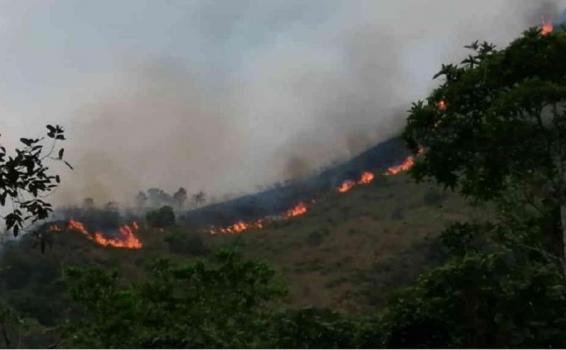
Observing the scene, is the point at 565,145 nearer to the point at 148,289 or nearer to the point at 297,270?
the point at 148,289

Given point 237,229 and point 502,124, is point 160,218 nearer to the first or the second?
point 237,229

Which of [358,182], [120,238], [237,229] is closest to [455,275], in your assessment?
[120,238]

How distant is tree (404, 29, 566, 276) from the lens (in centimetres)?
1143

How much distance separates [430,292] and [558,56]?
23.0 feet

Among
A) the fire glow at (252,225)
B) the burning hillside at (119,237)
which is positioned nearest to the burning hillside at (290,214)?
the fire glow at (252,225)

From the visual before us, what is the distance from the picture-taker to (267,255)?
79.5m

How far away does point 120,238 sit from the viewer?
86.5 m

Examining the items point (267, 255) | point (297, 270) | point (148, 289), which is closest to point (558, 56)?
point (148, 289)

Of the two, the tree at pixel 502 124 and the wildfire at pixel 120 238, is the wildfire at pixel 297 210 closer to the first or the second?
the wildfire at pixel 120 238

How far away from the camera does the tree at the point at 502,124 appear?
11.4m

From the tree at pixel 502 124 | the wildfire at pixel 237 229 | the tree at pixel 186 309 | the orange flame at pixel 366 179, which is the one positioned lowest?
the tree at pixel 186 309

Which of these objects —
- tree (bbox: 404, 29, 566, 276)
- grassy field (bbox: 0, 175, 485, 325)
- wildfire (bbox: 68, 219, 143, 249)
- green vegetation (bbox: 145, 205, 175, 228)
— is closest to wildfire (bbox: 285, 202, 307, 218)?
grassy field (bbox: 0, 175, 485, 325)

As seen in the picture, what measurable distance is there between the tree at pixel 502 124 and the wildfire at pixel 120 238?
225 feet

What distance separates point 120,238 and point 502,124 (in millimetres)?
78965
